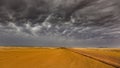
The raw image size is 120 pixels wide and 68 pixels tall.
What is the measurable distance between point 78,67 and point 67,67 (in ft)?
1.11

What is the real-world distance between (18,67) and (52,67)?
3.26 feet

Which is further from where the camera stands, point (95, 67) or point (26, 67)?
point (95, 67)

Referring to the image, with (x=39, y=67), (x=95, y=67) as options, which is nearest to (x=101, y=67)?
(x=95, y=67)

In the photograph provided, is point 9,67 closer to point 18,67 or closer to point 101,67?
point 18,67

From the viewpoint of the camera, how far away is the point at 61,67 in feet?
18.9

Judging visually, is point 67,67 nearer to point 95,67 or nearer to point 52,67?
point 52,67

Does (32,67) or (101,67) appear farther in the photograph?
(101,67)

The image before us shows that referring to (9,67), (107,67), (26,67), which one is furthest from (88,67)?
(9,67)

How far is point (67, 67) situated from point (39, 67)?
0.85 m

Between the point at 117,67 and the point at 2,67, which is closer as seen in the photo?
the point at 2,67

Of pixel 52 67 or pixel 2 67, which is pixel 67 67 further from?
pixel 2 67

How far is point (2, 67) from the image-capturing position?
17.7ft

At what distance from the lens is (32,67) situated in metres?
5.57

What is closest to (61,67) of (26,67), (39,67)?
(39,67)
